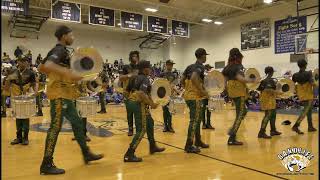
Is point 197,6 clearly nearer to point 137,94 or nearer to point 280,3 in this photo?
point 280,3

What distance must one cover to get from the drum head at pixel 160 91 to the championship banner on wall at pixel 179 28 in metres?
11.8

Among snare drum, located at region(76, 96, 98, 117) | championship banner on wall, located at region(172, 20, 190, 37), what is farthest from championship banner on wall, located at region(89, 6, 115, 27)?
snare drum, located at region(76, 96, 98, 117)

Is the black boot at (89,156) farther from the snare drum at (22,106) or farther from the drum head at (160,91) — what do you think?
the snare drum at (22,106)

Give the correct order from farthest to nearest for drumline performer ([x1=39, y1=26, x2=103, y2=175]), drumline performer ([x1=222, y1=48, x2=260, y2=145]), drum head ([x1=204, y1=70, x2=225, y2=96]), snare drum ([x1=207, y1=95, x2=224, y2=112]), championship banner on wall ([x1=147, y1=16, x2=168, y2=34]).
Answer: championship banner on wall ([x1=147, y1=16, x2=168, y2=34]) < snare drum ([x1=207, y1=95, x2=224, y2=112]) < drum head ([x1=204, y1=70, x2=225, y2=96]) < drumline performer ([x1=222, y1=48, x2=260, y2=145]) < drumline performer ([x1=39, y1=26, x2=103, y2=175])

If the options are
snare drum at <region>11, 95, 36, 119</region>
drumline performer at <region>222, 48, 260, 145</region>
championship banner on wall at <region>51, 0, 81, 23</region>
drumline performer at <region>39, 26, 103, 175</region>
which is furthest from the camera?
championship banner on wall at <region>51, 0, 81, 23</region>

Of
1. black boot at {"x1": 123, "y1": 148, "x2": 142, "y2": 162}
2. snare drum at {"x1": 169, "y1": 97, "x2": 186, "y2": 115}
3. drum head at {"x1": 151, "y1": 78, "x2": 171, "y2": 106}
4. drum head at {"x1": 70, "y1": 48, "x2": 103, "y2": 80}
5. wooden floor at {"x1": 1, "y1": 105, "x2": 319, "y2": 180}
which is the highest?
drum head at {"x1": 70, "y1": 48, "x2": 103, "y2": 80}

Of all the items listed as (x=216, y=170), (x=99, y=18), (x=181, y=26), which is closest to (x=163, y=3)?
(x=181, y=26)

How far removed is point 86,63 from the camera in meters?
4.12

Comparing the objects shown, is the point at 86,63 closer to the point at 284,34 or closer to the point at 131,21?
the point at 131,21

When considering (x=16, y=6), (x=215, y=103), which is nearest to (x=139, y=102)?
(x=215, y=103)

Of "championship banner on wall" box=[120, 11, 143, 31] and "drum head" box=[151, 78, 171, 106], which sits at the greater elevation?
"championship banner on wall" box=[120, 11, 143, 31]

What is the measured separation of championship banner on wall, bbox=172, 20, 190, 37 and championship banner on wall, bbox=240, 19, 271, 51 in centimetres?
390

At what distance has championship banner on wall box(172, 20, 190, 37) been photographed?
16.9 meters

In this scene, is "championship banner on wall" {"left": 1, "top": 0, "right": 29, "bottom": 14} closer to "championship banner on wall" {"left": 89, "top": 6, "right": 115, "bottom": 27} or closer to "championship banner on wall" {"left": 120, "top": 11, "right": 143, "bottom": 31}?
"championship banner on wall" {"left": 89, "top": 6, "right": 115, "bottom": 27}
